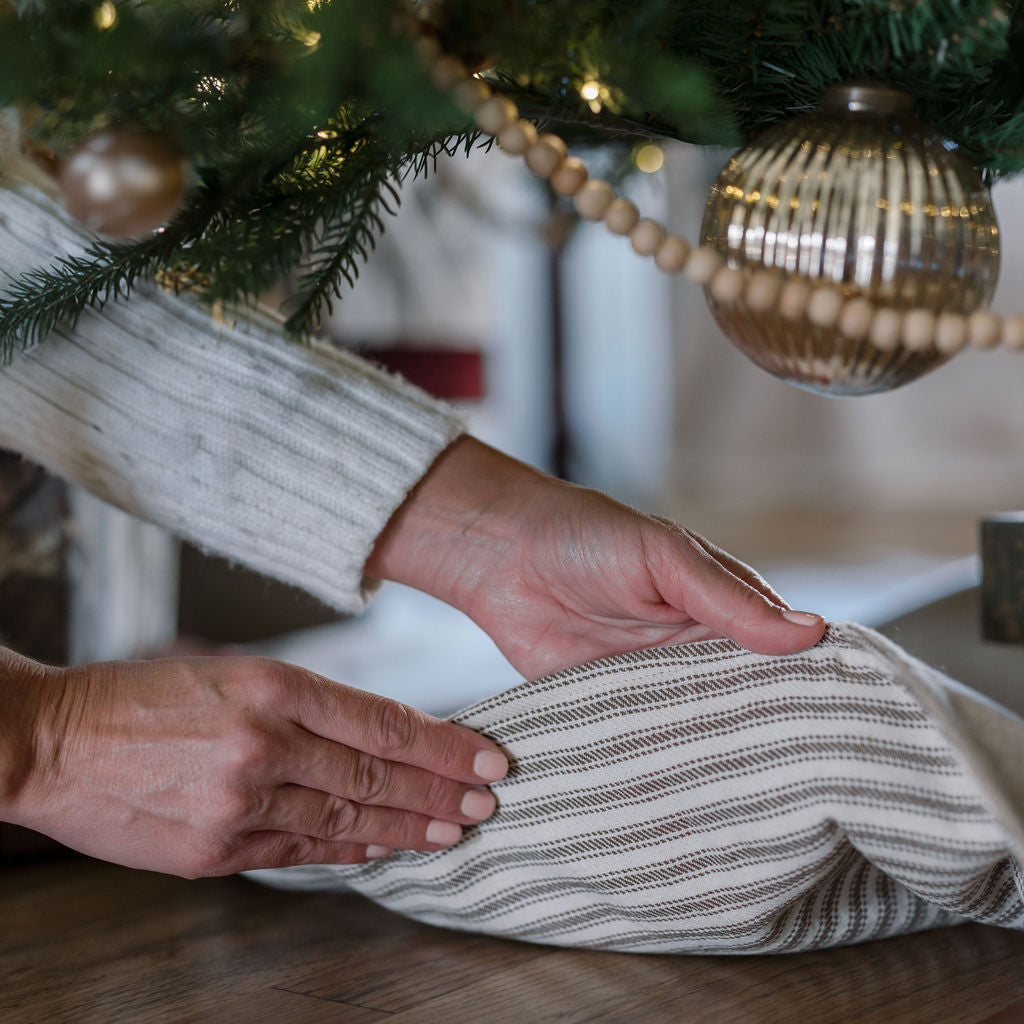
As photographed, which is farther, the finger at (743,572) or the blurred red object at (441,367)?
the blurred red object at (441,367)

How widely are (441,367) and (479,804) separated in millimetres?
2067

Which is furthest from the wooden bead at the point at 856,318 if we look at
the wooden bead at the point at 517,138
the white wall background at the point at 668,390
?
the white wall background at the point at 668,390

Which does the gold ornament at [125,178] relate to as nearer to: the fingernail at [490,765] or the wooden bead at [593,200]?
the wooden bead at [593,200]

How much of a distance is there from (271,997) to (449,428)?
294 millimetres

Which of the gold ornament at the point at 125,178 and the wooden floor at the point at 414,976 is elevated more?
the gold ornament at the point at 125,178

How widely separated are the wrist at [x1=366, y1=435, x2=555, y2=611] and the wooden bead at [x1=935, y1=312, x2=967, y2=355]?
1.03 ft

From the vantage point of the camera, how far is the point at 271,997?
18.0 inches

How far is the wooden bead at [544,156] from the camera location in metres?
0.34

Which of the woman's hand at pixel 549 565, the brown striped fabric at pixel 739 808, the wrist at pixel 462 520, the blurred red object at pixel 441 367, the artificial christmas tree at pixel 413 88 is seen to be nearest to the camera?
the artificial christmas tree at pixel 413 88

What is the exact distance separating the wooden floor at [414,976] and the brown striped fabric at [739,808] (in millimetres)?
13

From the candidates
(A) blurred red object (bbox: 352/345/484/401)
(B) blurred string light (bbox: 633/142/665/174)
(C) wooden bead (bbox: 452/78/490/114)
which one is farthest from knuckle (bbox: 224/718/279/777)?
(A) blurred red object (bbox: 352/345/484/401)

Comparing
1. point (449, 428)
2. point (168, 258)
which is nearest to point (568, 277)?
point (449, 428)

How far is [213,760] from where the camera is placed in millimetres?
463

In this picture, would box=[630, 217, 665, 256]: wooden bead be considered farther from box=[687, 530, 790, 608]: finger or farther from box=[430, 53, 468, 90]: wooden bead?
box=[687, 530, 790, 608]: finger
